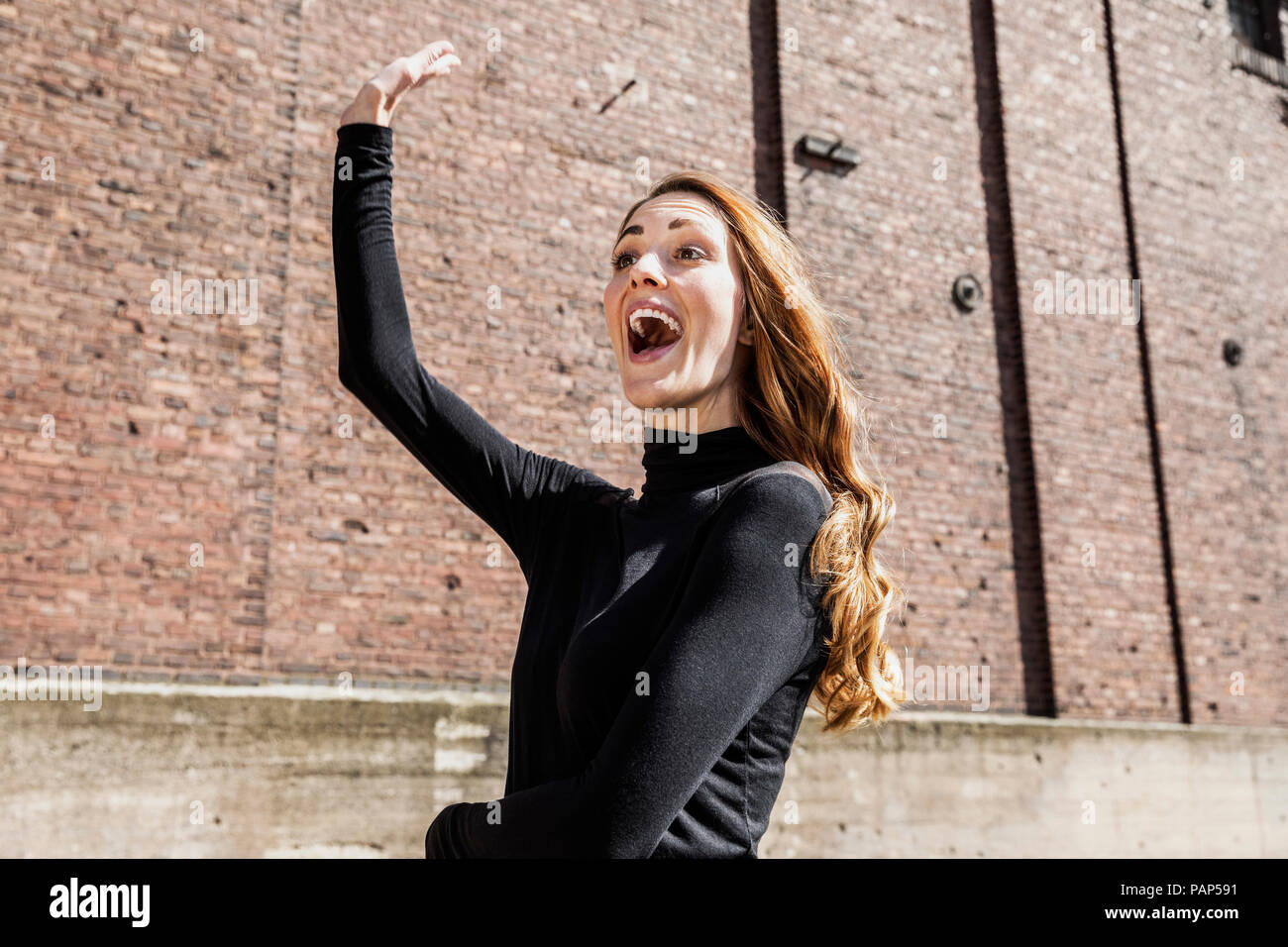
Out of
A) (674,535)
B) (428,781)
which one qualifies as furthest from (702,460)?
(428,781)

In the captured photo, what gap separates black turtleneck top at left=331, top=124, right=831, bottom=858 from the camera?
40.7 inches

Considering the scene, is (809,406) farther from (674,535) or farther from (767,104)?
(767,104)

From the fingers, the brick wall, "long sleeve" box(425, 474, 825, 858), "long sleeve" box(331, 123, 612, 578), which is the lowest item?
"long sleeve" box(425, 474, 825, 858)

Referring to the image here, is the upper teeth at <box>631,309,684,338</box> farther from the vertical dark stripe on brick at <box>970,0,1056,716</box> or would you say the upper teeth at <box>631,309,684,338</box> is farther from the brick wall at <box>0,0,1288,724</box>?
the vertical dark stripe on brick at <box>970,0,1056,716</box>

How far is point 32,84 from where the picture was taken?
230 inches

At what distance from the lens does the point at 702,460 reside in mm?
1398

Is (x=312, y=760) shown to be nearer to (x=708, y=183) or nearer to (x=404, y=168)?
(x=404, y=168)

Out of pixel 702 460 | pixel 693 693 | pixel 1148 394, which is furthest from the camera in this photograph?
pixel 1148 394

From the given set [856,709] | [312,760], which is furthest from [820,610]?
[312,760]

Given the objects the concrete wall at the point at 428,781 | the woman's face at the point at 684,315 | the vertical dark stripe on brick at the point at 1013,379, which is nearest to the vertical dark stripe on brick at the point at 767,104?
the vertical dark stripe on brick at the point at 1013,379

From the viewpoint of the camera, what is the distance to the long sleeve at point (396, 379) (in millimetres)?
1435

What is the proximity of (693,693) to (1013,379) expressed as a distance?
27.9 ft

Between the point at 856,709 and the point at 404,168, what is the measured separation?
6.32 metres

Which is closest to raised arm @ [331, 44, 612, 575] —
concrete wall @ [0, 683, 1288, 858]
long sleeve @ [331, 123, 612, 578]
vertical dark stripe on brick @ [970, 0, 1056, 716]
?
long sleeve @ [331, 123, 612, 578]
